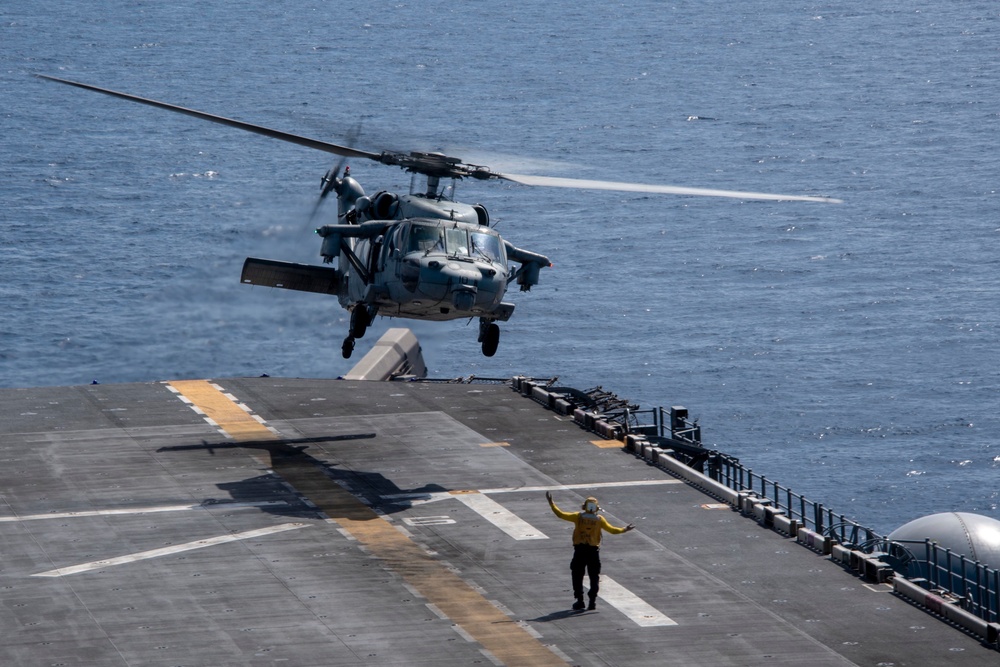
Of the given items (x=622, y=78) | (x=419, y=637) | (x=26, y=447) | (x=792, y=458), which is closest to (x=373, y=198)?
(x=26, y=447)

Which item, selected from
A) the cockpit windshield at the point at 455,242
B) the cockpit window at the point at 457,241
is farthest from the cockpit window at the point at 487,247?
the cockpit window at the point at 457,241

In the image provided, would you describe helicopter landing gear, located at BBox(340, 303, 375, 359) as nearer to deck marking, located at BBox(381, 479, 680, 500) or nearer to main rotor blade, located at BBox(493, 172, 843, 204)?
deck marking, located at BBox(381, 479, 680, 500)

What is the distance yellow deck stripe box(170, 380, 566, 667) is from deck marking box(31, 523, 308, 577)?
1706 millimetres

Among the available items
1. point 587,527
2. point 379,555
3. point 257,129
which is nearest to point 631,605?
point 587,527

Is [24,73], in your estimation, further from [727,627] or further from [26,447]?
[727,627]

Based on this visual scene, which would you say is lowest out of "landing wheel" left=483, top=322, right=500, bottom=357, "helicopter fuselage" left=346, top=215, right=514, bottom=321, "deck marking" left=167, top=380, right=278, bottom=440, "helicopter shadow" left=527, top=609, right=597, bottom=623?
"helicopter shadow" left=527, top=609, right=597, bottom=623

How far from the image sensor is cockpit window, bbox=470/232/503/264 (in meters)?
37.8

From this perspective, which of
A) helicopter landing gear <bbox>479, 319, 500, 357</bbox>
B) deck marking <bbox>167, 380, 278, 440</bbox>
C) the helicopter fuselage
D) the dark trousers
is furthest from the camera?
deck marking <bbox>167, 380, 278, 440</bbox>

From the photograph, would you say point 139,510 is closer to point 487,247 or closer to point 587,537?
point 487,247

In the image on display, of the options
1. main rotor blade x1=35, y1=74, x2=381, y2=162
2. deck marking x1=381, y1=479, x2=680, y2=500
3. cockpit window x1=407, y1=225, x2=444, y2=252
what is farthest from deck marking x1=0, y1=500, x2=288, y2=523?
main rotor blade x1=35, y1=74, x2=381, y2=162

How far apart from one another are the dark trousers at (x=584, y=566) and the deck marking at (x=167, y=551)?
28.6ft

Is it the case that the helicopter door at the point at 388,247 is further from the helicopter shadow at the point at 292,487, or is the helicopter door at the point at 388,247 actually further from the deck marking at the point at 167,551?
the deck marking at the point at 167,551

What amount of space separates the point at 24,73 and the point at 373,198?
153 metres

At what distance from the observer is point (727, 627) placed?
29.6 metres
